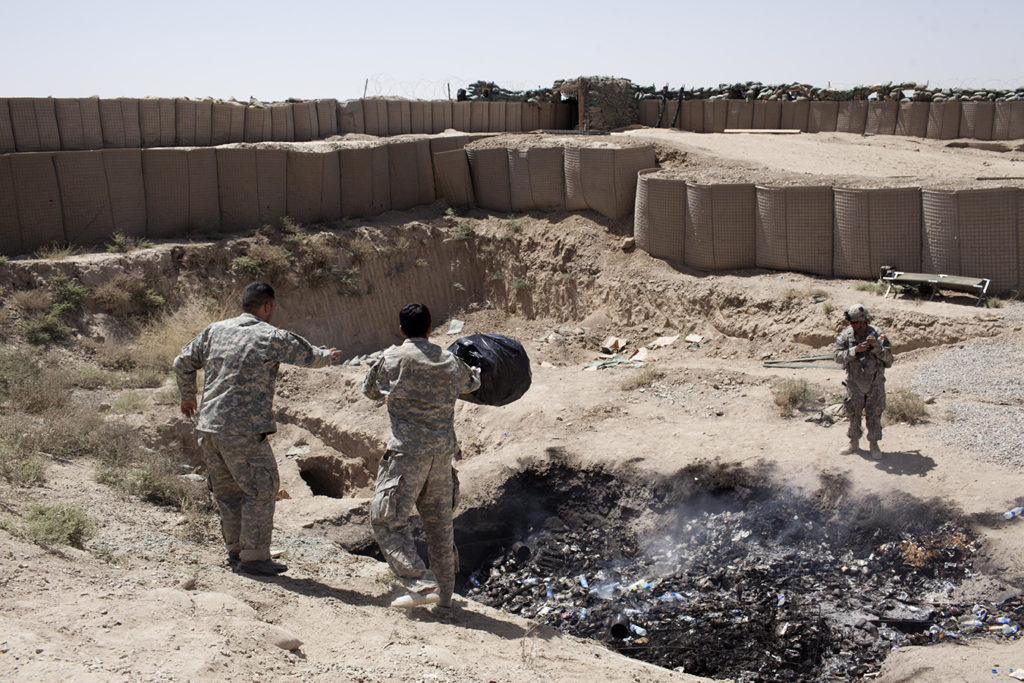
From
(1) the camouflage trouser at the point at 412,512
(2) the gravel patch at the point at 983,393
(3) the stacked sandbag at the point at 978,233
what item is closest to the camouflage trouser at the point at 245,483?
(1) the camouflage trouser at the point at 412,512

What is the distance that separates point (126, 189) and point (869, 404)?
36.1 feet

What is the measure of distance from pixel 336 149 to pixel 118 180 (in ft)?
12.5

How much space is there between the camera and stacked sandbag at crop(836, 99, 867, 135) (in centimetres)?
2052

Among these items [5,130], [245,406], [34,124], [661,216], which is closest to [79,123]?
[34,124]

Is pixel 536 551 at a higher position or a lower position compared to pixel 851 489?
lower

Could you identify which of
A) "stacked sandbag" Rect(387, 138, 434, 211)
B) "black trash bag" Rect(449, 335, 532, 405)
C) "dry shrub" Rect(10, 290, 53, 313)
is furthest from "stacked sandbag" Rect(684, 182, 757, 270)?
"dry shrub" Rect(10, 290, 53, 313)

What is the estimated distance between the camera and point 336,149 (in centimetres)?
1529

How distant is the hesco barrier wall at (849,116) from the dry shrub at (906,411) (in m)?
13.9

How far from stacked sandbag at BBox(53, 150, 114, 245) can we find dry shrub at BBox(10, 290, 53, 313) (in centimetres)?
161

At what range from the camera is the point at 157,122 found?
1448 cm

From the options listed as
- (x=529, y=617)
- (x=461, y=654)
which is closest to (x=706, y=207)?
(x=529, y=617)

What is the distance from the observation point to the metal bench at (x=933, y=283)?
10.4 m

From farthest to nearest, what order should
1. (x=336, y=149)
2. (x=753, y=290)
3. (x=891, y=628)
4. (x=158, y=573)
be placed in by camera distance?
1. (x=336, y=149)
2. (x=753, y=290)
3. (x=891, y=628)
4. (x=158, y=573)

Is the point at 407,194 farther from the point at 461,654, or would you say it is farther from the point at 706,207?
the point at 461,654
